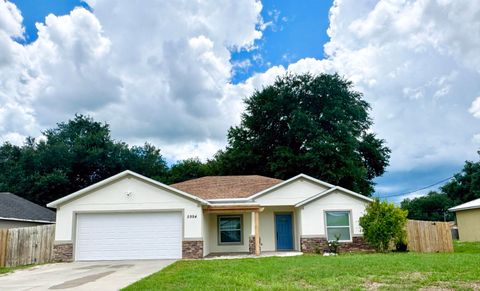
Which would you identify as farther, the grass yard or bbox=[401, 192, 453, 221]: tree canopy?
bbox=[401, 192, 453, 221]: tree canopy

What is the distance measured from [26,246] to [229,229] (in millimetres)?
9159

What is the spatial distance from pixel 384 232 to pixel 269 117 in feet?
62.3

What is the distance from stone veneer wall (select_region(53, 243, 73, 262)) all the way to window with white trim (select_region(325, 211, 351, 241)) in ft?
37.8

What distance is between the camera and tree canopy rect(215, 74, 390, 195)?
3022 cm


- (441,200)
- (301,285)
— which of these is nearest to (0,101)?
(301,285)

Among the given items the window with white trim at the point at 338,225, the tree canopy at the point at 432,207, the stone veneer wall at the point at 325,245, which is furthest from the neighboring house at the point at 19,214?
the tree canopy at the point at 432,207

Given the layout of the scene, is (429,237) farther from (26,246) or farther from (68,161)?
(68,161)

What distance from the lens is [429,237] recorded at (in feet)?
57.8

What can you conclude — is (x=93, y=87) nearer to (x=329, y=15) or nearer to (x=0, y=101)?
(x=0, y=101)

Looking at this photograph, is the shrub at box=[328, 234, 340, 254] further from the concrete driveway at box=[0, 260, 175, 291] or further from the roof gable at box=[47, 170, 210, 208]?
the concrete driveway at box=[0, 260, 175, 291]

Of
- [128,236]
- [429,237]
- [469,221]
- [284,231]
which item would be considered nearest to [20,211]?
[128,236]

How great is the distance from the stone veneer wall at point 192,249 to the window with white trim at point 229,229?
343 centimetres

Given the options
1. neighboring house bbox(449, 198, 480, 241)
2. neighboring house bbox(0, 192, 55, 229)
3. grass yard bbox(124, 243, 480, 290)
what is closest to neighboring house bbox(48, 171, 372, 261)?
grass yard bbox(124, 243, 480, 290)

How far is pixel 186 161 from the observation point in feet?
129
